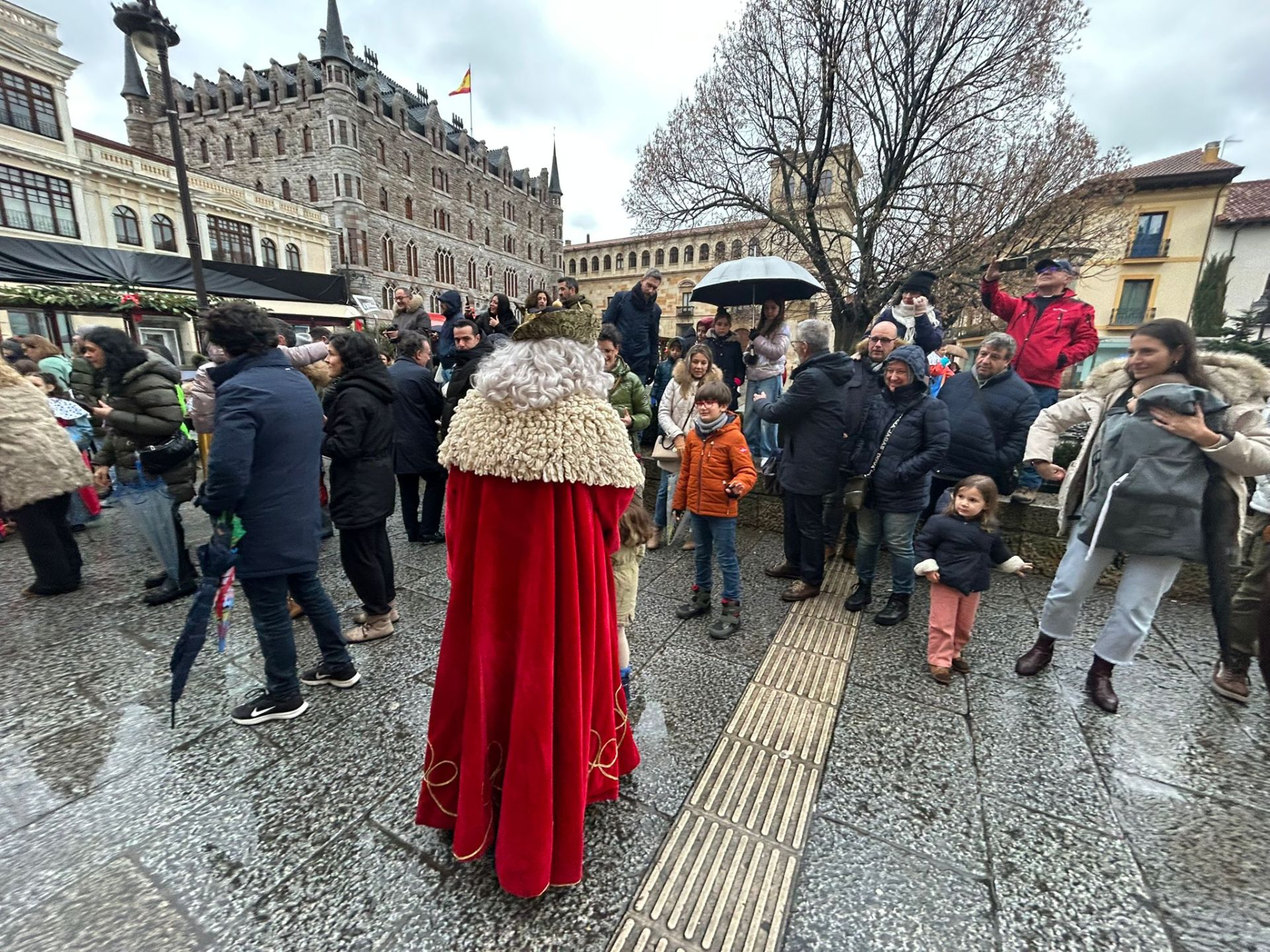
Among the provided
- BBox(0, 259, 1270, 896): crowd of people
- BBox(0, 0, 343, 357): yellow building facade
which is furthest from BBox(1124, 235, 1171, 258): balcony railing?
BBox(0, 0, 343, 357): yellow building facade

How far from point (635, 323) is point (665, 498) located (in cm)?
225

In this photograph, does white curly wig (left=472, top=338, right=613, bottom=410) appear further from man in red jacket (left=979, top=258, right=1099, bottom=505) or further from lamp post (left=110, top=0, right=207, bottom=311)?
lamp post (left=110, top=0, right=207, bottom=311)

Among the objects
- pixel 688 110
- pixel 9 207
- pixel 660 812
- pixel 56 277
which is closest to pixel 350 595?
pixel 660 812

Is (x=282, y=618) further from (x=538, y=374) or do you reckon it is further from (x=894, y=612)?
(x=894, y=612)

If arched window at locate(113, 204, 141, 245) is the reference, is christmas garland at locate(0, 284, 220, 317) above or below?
below

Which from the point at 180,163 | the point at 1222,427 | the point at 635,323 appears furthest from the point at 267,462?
the point at 180,163

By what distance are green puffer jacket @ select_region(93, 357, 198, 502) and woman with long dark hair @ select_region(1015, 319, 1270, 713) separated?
604cm

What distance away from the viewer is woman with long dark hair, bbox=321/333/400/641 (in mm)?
3271

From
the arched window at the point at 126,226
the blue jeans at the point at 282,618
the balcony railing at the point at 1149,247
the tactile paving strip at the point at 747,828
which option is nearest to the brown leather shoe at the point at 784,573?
the tactile paving strip at the point at 747,828

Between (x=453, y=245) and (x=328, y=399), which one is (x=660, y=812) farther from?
(x=453, y=245)

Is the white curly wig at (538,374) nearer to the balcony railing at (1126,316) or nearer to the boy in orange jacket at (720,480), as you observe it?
the boy in orange jacket at (720,480)

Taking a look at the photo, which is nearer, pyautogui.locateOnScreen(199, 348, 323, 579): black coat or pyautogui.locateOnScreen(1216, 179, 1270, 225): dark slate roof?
pyautogui.locateOnScreen(199, 348, 323, 579): black coat

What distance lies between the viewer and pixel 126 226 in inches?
932

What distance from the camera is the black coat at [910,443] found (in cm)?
352
